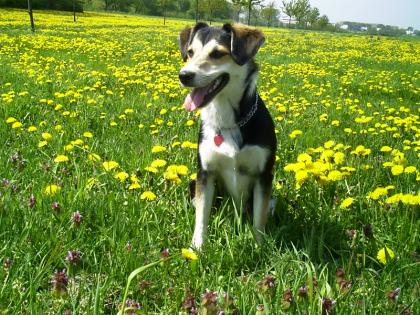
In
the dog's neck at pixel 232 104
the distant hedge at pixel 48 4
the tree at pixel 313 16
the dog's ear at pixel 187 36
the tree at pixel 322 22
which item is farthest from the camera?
the tree at pixel 322 22

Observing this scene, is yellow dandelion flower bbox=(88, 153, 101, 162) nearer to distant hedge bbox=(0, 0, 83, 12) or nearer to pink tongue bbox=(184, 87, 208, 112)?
pink tongue bbox=(184, 87, 208, 112)

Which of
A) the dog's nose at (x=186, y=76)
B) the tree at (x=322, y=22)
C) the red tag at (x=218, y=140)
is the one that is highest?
the tree at (x=322, y=22)

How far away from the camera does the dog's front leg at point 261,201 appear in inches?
120

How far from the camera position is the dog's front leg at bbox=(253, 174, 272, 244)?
3.06 meters

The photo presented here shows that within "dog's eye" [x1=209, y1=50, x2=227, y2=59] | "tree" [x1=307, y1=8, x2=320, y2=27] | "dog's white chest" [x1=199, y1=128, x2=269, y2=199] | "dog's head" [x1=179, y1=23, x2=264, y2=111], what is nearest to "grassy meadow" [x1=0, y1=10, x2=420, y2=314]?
"dog's white chest" [x1=199, y1=128, x2=269, y2=199]

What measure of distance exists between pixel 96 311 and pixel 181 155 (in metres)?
2.71

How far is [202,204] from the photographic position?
3037 millimetres

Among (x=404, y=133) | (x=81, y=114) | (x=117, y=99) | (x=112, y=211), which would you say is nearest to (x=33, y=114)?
(x=81, y=114)

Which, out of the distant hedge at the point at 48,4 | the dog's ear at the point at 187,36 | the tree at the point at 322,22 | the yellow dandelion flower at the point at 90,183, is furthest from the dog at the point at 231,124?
the tree at the point at 322,22

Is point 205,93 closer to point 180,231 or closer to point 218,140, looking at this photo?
point 218,140

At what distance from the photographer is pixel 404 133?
575 centimetres

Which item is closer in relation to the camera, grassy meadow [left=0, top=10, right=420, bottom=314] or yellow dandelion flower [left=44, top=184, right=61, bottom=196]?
grassy meadow [left=0, top=10, right=420, bottom=314]

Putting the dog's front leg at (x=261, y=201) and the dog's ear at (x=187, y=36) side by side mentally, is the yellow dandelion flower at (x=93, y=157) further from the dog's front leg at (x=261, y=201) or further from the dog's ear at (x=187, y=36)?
the dog's front leg at (x=261, y=201)

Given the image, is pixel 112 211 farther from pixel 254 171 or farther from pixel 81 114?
pixel 81 114
